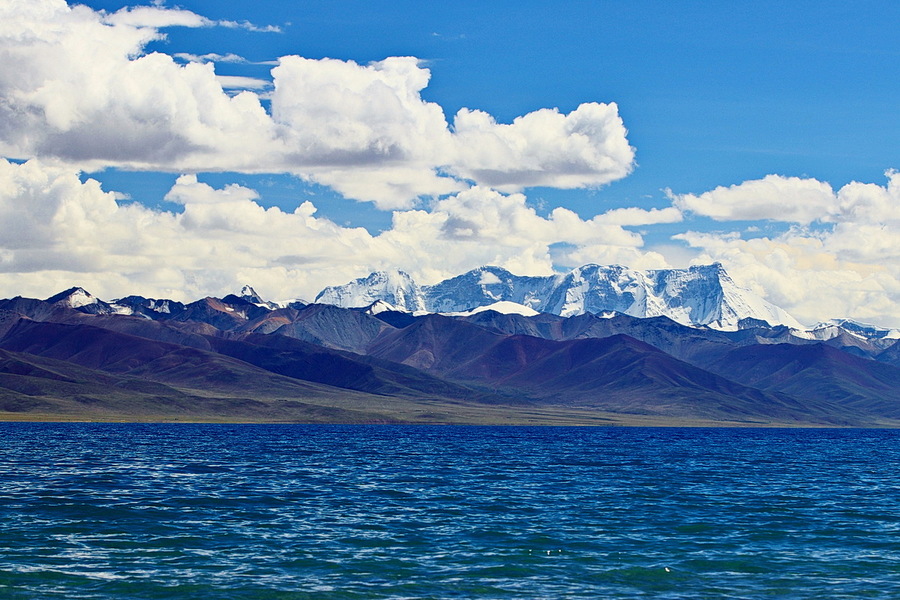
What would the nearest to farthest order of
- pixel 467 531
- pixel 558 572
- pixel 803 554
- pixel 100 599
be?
pixel 100 599 → pixel 558 572 → pixel 803 554 → pixel 467 531

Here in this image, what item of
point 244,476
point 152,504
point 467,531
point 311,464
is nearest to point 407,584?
point 467,531

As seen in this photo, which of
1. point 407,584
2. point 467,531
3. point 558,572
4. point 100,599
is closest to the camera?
point 100,599

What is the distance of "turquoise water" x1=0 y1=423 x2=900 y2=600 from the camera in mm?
54156

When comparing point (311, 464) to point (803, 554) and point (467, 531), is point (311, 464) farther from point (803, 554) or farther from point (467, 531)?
point (803, 554)

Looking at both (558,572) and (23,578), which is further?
(558,572)

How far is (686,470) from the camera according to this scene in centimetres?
14188

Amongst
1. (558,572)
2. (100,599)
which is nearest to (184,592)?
(100,599)

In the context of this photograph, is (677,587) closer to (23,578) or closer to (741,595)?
(741,595)

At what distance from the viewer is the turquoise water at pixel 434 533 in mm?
54156

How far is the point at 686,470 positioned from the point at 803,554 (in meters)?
77.8

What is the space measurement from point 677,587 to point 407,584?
13.7 m

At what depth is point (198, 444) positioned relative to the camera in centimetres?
19725

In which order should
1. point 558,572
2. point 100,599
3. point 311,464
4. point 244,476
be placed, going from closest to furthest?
1. point 100,599
2. point 558,572
3. point 244,476
4. point 311,464

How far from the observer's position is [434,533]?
7075 cm
